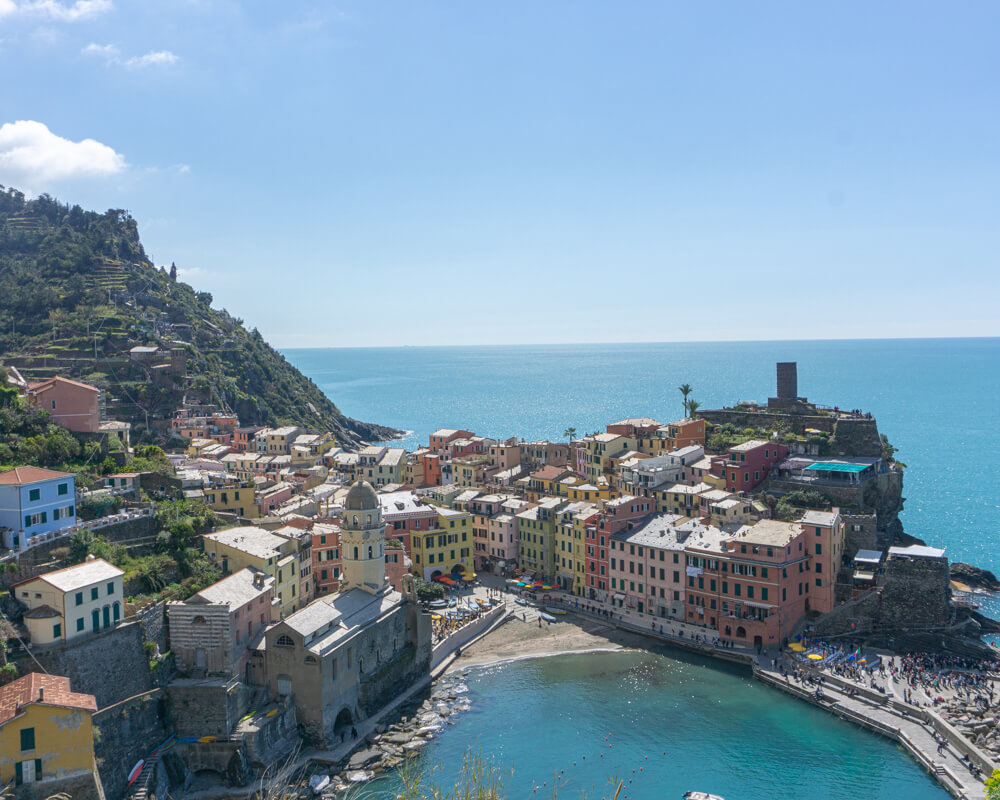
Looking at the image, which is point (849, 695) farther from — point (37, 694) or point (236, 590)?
point (37, 694)

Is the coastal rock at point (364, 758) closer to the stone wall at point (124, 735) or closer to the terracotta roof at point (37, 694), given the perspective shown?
the stone wall at point (124, 735)

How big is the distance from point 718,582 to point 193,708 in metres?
34.2

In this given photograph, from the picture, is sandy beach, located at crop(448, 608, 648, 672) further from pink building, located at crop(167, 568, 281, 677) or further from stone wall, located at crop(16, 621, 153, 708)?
stone wall, located at crop(16, 621, 153, 708)

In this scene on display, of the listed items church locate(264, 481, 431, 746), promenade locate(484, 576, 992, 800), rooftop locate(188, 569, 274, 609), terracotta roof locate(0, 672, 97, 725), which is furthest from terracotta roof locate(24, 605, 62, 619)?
promenade locate(484, 576, 992, 800)

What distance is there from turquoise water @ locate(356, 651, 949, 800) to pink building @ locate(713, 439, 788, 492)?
21.4m

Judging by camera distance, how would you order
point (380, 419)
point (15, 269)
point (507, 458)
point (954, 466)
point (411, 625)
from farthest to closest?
point (380, 419) → point (954, 466) → point (15, 269) → point (507, 458) → point (411, 625)

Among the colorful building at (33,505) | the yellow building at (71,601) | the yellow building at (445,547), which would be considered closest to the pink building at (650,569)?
the yellow building at (445,547)

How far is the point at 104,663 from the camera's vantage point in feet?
118

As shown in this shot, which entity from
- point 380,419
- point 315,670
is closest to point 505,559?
point 315,670

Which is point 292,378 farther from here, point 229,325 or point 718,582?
point 718,582

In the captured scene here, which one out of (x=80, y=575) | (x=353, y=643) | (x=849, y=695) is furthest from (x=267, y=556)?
(x=849, y=695)

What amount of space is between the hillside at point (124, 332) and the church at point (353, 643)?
47574 millimetres

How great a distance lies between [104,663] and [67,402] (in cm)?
2569

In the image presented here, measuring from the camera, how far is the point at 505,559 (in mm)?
→ 69312
